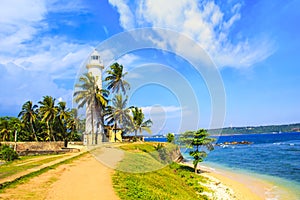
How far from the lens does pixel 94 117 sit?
32.2 metres

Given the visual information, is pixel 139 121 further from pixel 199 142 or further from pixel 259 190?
pixel 259 190

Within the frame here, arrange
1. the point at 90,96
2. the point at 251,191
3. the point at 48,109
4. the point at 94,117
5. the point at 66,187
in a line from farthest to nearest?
the point at 48,109 < the point at 94,117 < the point at 90,96 < the point at 251,191 < the point at 66,187

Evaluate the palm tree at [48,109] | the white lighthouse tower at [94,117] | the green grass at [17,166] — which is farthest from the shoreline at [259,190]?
the palm tree at [48,109]

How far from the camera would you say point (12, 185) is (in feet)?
33.8

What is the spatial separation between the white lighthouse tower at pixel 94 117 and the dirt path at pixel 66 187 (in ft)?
59.6

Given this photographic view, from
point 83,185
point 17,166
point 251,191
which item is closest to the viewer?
point 83,185

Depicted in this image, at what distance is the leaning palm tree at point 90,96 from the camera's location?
100 feet

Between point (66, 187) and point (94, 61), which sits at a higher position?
point (94, 61)

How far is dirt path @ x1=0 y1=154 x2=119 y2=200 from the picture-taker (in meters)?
9.05

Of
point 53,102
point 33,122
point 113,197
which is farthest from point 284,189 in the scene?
point 33,122

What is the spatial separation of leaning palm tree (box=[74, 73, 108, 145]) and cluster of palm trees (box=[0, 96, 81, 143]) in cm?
587

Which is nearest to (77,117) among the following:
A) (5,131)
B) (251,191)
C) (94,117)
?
(94,117)

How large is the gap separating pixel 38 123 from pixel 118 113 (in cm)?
1723

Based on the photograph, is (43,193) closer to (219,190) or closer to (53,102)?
(219,190)
